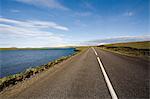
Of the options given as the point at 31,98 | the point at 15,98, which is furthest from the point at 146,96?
the point at 15,98

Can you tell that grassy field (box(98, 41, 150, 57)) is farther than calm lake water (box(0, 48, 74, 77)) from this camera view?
Yes

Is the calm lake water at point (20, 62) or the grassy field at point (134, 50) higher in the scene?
the grassy field at point (134, 50)

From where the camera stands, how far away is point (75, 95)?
14.0 ft

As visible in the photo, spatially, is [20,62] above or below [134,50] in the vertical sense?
below

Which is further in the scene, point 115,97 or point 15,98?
point 15,98

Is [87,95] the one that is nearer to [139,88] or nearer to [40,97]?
[40,97]

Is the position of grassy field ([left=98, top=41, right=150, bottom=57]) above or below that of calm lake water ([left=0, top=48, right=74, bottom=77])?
above

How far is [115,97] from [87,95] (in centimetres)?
81

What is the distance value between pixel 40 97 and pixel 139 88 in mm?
3301

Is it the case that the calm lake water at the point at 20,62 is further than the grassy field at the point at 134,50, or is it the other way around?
the grassy field at the point at 134,50

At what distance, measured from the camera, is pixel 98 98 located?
3.96 meters

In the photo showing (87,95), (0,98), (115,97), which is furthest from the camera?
(0,98)

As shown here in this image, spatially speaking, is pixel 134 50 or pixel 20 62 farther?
pixel 134 50

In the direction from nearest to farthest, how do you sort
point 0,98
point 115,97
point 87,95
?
point 115,97 < point 87,95 < point 0,98
